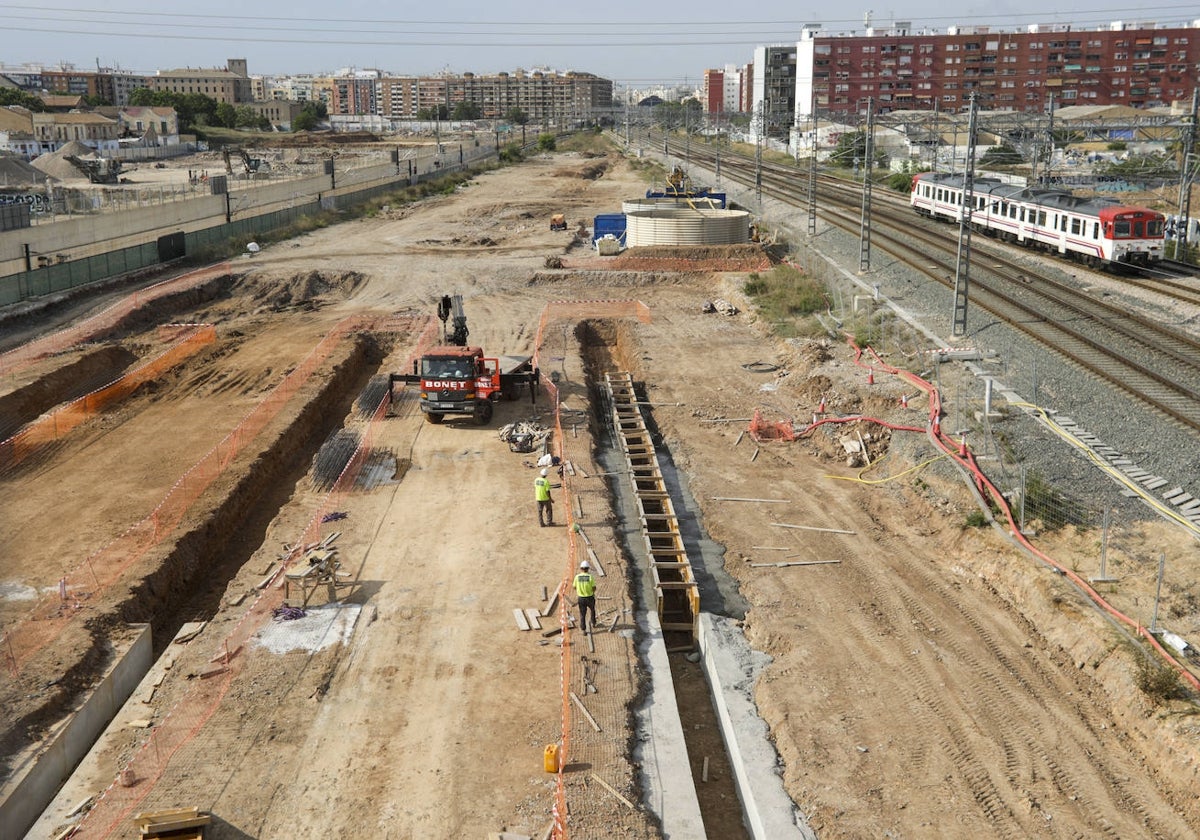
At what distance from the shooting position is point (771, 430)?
84.7 ft

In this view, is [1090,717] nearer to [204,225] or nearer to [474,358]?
[474,358]

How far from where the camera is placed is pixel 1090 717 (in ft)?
45.5

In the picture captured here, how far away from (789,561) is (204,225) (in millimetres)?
47347

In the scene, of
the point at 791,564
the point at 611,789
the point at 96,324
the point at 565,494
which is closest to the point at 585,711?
the point at 611,789

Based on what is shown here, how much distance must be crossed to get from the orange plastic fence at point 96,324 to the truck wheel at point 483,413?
14.4 meters

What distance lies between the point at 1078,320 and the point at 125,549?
25.3 meters

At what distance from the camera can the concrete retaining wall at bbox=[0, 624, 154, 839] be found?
483 inches

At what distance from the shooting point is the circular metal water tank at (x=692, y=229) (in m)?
48.7

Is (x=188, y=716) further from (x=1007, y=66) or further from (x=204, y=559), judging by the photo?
(x=1007, y=66)

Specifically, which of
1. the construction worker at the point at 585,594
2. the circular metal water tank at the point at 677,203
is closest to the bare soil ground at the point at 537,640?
the construction worker at the point at 585,594

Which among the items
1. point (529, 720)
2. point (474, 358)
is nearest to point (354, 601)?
point (529, 720)

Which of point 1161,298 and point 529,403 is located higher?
point 1161,298

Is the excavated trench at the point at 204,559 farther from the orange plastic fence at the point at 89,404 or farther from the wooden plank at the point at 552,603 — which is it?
the wooden plank at the point at 552,603

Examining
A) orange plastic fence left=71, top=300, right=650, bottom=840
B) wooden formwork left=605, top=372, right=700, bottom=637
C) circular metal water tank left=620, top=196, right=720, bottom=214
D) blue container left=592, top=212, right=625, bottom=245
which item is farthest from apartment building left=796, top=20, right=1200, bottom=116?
orange plastic fence left=71, top=300, right=650, bottom=840
